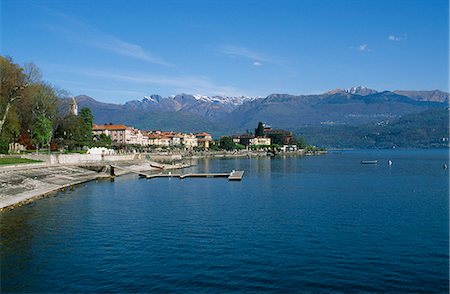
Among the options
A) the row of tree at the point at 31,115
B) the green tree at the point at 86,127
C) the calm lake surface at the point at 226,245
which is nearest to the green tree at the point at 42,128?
the row of tree at the point at 31,115

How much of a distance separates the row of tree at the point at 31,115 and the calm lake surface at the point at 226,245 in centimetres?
3076

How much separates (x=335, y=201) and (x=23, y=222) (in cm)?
2829

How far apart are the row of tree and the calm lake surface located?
30764mm

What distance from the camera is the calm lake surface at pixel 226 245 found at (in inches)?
779

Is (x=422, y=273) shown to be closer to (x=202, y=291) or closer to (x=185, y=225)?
(x=202, y=291)

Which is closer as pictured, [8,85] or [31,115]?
[8,85]

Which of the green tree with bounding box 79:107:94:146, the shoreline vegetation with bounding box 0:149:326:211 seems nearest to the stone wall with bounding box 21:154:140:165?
the shoreline vegetation with bounding box 0:149:326:211

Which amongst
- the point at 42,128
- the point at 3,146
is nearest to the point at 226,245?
the point at 3,146

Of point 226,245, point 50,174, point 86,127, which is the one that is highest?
point 86,127

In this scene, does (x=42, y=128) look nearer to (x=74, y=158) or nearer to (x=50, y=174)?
(x=74, y=158)

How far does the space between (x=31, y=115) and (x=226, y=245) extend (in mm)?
68586

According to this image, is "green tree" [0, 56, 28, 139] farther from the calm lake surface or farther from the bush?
the calm lake surface

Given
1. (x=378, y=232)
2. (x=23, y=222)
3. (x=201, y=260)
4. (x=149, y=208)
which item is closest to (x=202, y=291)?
(x=201, y=260)

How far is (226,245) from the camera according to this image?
26.0 meters
